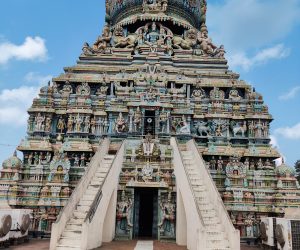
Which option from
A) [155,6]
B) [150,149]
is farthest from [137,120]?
[155,6]

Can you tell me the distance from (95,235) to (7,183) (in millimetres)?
7971

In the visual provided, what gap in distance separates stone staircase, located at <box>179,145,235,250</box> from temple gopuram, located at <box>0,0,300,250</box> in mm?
44

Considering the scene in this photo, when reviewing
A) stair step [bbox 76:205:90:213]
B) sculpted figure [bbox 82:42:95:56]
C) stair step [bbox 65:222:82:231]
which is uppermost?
sculpted figure [bbox 82:42:95:56]

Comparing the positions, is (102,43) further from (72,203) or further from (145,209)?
(72,203)

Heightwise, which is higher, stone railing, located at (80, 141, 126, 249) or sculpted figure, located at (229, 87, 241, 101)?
sculpted figure, located at (229, 87, 241, 101)

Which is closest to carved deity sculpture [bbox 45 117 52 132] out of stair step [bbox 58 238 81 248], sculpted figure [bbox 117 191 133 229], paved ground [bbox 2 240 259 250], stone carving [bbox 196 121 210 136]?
paved ground [bbox 2 240 259 250]

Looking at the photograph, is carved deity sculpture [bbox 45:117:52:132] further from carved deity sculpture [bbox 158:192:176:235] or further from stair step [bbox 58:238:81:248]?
A: stair step [bbox 58:238:81:248]

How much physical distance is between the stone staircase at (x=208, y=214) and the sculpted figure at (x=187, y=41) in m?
16.7

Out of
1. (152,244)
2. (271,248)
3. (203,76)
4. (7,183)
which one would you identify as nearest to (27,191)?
(7,183)

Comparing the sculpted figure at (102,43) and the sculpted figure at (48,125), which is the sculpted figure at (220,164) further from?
the sculpted figure at (102,43)

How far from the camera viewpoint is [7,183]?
57.0 feet

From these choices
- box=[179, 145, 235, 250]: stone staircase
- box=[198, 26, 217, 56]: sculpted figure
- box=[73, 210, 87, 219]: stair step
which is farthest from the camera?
box=[198, 26, 217, 56]: sculpted figure

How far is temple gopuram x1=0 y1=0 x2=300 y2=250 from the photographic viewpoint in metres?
13.2

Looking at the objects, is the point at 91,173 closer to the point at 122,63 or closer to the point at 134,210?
the point at 134,210
